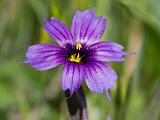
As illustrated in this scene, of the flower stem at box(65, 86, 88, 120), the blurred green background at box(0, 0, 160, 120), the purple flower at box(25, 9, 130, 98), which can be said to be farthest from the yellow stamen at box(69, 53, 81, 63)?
the blurred green background at box(0, 0, 160, 120)

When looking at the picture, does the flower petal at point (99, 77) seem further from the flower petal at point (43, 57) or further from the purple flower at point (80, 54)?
the flower petal at point (43, 57)

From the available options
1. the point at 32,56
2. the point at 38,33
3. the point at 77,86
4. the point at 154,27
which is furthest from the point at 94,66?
the point at 38,33

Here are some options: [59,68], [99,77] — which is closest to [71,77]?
[99,77]

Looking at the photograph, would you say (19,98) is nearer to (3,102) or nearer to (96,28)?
(3,102)

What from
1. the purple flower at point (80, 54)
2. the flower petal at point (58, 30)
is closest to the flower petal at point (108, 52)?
the purple flower at point (80, 54)

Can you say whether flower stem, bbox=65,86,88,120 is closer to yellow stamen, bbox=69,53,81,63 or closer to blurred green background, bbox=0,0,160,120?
yellow stamen, bbox=69,53,81,63

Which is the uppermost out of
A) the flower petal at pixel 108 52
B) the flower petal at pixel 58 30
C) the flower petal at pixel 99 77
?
the flower petal at pixel 58 30

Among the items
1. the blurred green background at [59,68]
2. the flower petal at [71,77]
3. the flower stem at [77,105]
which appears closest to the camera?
the flower petal at [71,77]
